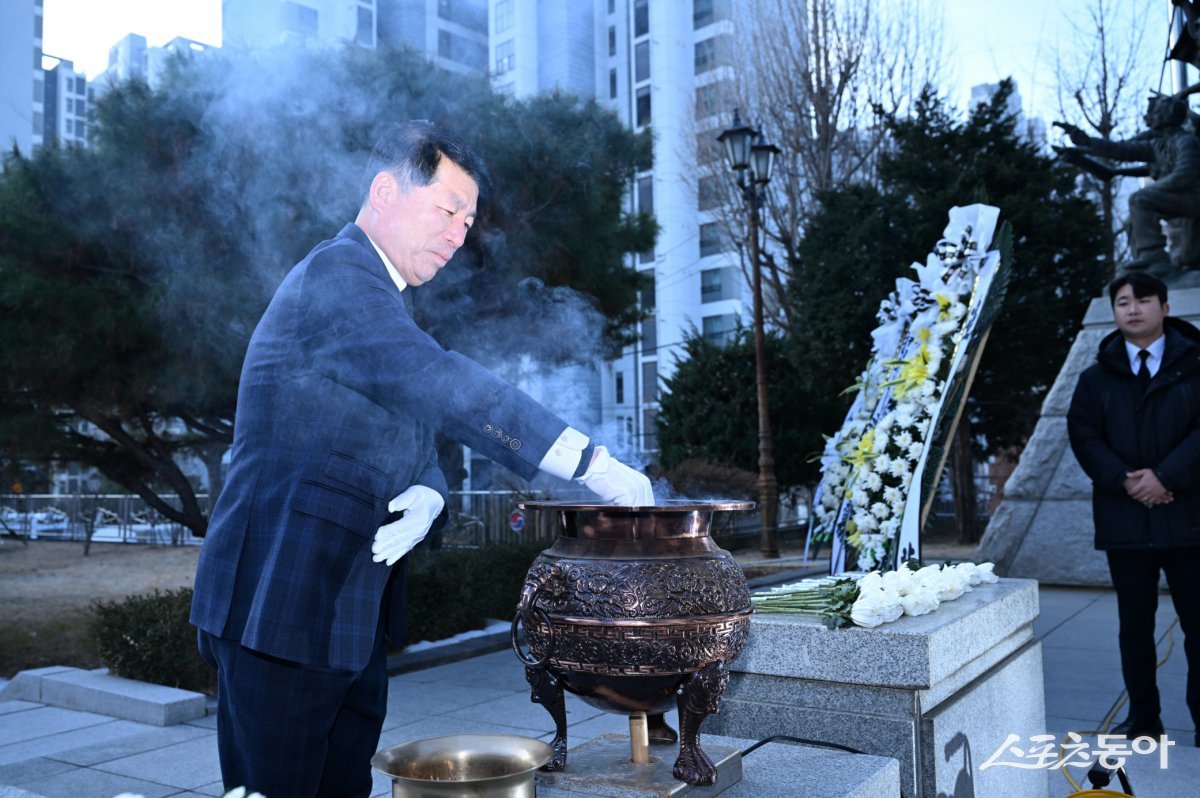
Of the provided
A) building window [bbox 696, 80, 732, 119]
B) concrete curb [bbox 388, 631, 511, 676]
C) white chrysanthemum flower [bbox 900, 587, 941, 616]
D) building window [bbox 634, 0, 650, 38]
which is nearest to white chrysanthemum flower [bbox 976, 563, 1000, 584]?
white chrysanthemum flower [bbox 900, 587, 941, 616]

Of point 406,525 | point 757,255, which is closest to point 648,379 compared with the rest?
point 757,255

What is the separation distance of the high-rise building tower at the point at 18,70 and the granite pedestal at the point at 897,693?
7577 mm

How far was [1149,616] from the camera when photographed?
12.6ft

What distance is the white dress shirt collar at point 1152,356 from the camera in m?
4.07

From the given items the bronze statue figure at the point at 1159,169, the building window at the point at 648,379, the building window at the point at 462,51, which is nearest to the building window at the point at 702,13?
the building window at the point at 648,379

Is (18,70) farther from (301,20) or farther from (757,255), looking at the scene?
(757,255)

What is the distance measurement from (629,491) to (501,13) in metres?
4.44

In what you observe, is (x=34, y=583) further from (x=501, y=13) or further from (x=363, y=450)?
(x=363, y=450)

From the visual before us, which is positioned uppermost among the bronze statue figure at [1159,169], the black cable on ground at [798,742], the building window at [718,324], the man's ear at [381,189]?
the building window at [718,324]

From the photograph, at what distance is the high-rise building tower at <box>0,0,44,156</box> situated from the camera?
7812 millimetres

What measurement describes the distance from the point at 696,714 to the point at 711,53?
23.1 m

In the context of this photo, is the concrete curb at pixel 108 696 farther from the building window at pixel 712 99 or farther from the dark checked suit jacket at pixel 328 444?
the building window at pixel 712 99

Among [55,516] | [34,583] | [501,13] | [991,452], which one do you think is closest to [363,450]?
[501,13]

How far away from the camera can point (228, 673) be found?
2020 millimetres
